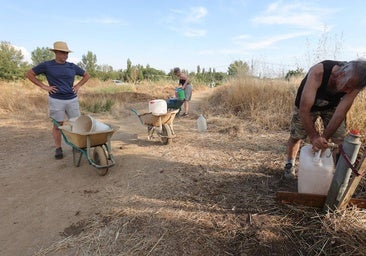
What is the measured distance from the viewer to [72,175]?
10.7 ft

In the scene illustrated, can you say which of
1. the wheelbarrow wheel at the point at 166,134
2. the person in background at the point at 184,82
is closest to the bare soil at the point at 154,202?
the wheelbarrow wheel at the point at 166,134

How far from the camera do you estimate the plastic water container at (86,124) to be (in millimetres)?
3293

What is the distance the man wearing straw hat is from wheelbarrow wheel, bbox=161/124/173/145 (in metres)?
1.51

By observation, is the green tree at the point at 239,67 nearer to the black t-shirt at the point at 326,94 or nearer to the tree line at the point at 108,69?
the tree line at the point at 108,69

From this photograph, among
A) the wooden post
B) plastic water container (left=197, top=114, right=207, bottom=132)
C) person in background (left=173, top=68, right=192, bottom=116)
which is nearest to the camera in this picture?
the wooden post

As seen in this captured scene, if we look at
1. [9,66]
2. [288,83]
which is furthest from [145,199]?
[9,66]

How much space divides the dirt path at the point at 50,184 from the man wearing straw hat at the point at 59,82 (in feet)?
2.43

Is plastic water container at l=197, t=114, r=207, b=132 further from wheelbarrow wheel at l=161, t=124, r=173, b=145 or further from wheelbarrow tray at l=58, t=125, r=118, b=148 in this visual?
wheelbarrow tray at l=58, t=125, r=118, b=148

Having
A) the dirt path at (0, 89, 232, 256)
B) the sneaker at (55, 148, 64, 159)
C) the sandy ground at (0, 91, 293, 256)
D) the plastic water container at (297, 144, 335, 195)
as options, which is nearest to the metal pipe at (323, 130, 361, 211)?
the plastic water container at (297, 144, 335, 195)

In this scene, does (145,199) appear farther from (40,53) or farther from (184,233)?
(40,53)

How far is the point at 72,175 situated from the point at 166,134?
176cm

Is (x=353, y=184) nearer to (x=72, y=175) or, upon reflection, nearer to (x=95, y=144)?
(x=95, y=144)

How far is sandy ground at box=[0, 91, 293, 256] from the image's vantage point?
2.22 m

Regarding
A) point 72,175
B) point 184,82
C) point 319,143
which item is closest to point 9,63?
point 184,82
